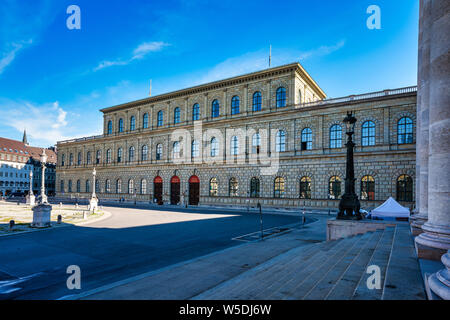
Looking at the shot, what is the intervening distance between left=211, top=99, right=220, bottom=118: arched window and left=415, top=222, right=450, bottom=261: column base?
126ft

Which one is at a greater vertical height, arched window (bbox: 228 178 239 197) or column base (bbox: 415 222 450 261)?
column base (bbox: 415 222 450 261)

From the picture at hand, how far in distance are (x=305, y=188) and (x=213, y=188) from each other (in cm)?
1422

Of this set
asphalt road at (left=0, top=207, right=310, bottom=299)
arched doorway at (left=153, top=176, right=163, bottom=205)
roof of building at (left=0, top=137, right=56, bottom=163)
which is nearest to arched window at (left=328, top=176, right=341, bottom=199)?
asphalt road at (left=0, top=207, right=310, bottom=299)

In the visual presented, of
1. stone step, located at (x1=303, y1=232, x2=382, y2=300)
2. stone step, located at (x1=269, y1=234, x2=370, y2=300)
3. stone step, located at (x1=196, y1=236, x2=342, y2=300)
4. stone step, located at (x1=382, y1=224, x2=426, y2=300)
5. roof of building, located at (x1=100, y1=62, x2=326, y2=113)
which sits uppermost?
roof of building, located at (x1=100, y1=62, x2=326, y2=113)

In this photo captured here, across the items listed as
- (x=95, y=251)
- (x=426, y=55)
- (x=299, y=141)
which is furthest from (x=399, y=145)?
(x=95, y=251)

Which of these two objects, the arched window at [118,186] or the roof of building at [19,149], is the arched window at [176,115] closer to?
the arched window at [118,186]

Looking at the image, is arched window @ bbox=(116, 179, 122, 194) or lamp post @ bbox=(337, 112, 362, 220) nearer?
lamp post @ bbox=(337, 112, 362, 220)

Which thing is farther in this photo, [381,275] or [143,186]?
[143,186]

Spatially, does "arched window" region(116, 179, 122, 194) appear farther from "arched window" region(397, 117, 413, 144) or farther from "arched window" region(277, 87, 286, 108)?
"arched window" region(397, 117, 413, 144)

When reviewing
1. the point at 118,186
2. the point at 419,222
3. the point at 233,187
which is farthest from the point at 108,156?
the point at 419,222

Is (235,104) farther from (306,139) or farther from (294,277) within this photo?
(294,277)

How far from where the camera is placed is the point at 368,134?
101 ft

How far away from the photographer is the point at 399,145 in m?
28.9

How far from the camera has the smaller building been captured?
8219 cm
